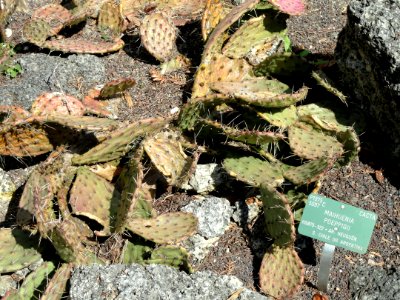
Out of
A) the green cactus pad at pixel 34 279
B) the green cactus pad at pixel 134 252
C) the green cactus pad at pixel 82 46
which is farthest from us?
the green cactus pad at pixel 82 46

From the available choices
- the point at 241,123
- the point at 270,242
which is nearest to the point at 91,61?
the point at 241,123

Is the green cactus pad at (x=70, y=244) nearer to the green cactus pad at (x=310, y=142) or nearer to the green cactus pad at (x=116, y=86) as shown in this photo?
the green cactus pad at (x=116, y=86)

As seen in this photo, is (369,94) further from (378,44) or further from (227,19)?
(227,19)

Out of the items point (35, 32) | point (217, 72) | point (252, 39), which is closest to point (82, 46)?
point (35, 32)

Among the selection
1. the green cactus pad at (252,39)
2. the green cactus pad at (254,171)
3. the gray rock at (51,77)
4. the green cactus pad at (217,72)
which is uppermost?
the green cactus pad at (252,39)

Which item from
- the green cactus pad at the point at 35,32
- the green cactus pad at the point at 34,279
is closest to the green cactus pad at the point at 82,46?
the green cactus pad at the point at 35,32

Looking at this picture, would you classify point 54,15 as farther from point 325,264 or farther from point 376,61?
point 325,264

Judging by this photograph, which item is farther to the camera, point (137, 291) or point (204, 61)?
point (204, 61)
